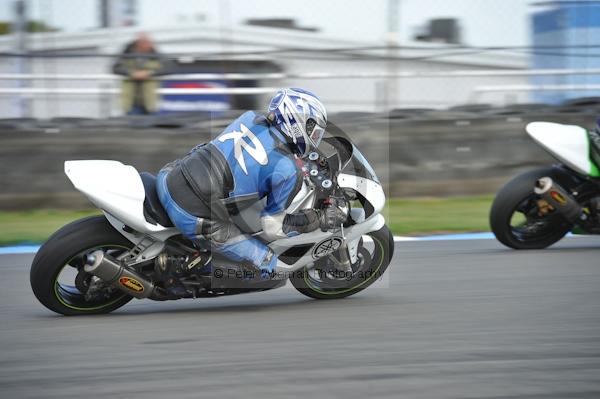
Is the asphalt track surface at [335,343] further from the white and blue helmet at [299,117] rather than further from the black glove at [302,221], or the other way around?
the white and blue helmet at [299,117]

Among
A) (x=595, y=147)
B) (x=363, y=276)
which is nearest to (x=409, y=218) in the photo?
(x=595, y=147)

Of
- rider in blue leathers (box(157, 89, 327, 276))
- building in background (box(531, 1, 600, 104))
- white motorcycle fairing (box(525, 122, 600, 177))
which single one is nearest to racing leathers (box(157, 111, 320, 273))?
rider in blue leathers (box(157, 89, 327, 276))

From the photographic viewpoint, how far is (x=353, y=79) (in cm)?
1028

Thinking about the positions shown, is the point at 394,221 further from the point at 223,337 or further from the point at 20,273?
the point at 223,337

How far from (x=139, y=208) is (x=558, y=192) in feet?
11.9

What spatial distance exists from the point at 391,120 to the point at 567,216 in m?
3.30

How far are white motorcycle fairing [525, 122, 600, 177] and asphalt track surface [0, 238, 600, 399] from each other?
1.06 meters

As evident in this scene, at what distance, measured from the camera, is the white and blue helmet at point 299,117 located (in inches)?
211

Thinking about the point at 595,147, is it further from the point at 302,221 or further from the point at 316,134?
the point at 302,221

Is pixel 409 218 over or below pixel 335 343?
below

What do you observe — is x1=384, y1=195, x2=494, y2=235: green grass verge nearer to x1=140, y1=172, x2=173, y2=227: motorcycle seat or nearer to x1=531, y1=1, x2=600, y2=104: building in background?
x1=531, y1=1, x2=600, y2=104: building in background

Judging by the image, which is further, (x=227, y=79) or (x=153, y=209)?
(x=227, y=79)

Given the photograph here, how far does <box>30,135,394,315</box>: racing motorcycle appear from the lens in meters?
5.20

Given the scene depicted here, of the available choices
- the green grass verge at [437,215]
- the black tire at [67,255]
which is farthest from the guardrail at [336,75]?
the black tire at [67,255]
